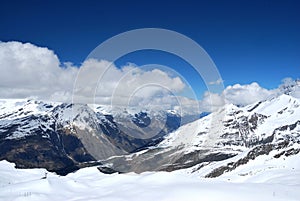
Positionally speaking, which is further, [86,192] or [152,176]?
[152,176]

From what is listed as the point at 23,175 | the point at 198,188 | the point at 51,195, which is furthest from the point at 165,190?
the point at 23,175

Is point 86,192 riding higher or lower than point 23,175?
lower

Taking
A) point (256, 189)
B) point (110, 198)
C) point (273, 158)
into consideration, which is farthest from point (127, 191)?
point (273, 158)

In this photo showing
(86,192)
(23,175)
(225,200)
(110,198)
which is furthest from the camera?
(23,175)

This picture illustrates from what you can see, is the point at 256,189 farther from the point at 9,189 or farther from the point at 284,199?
the point at 9,189

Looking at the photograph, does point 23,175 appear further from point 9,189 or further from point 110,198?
point 110,198

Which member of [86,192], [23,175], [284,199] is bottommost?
[284,199]

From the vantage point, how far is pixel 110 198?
1672 centimetres

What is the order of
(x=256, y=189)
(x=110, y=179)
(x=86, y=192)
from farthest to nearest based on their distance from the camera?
1. (x=110, y=179)
2. (x=86, y=192)
3. (x=256, y=189)

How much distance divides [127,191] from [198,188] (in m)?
3.81

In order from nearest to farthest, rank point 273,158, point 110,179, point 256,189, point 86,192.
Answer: point 256,189, point 86,192, point 110,179, point 273,158

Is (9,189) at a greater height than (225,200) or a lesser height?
greater

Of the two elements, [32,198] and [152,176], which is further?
[152,176]

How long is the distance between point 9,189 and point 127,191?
7.67 m
